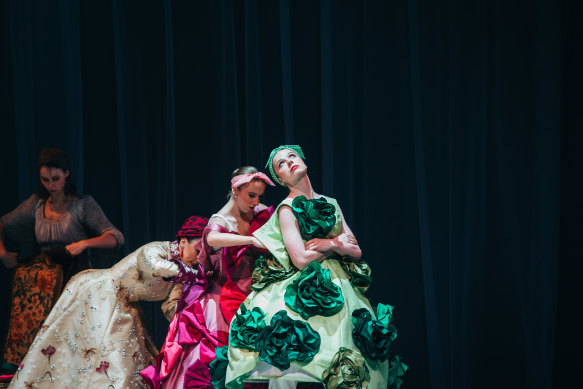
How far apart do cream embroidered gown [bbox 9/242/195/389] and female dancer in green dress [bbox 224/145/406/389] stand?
0.59 meters

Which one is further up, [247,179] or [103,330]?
[247,179]

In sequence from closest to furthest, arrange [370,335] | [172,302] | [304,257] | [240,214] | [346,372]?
[346,372], [370,335], [304,257], [240,214], [172,302]

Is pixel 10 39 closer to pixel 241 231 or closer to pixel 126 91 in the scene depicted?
pixel 126 91

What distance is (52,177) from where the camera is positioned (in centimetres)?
334

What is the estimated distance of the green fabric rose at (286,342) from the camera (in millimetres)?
2193

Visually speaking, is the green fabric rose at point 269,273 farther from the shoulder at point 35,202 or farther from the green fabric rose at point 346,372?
the shoulder at point 35,202

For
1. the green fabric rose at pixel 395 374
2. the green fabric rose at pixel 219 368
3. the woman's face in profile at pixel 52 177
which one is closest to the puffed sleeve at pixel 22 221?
the woman's face in profile at pixel 52 177

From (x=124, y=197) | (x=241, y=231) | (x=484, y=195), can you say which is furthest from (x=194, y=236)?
(x=484, y=195)

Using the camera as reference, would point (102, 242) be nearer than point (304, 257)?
No

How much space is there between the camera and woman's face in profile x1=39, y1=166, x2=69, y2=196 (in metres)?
3.34

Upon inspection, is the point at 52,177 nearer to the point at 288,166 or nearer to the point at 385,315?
the point at 288,166

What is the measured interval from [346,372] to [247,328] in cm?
44

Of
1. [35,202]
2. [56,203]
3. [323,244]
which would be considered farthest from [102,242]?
[323,244]

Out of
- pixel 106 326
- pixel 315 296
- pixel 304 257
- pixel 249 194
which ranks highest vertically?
pixel 249 194
